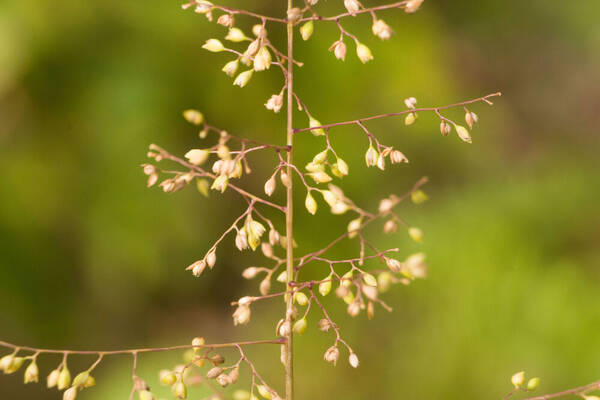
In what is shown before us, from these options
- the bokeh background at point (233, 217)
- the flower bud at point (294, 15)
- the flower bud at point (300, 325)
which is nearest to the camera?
the flower bud at point (294, 15)

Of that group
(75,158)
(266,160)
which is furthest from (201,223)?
(75,158)

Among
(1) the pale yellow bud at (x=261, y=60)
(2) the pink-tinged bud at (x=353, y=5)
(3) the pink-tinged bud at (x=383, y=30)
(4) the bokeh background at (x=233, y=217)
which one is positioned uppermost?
(2) the pink-tinged bud at (x=353, y=5)

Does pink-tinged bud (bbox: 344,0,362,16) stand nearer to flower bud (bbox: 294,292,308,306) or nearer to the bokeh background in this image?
flower bud (bbox: 294,292,308,306)

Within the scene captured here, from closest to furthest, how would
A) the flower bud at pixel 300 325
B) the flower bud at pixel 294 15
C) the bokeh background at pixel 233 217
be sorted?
1. the flower bud at pixel 294 15
2. the flower bud at pixel 300 325
3. the bokeh background at pixel 233 217

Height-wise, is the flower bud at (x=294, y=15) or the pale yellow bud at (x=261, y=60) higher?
the flower bud at (x=294, y=15)

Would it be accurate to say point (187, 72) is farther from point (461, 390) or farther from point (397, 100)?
point (461, 390)

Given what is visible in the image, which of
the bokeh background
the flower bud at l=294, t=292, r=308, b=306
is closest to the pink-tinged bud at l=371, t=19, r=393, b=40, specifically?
the flower bud at l=294, t=292, r=308, b=306

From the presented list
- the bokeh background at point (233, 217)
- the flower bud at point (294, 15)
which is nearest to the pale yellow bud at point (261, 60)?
the flower bud at point (294, 15)

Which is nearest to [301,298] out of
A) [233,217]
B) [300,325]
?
[300,325]

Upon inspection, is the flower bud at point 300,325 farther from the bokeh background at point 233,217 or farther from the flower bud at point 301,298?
the bokeh background at point 233,217
